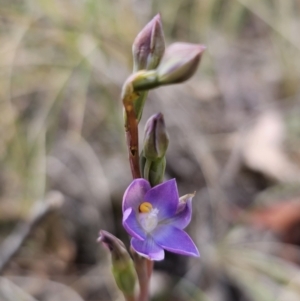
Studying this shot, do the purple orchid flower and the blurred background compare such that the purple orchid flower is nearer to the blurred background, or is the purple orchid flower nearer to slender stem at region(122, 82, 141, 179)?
slender stem at region(122, 82, 141, 179)

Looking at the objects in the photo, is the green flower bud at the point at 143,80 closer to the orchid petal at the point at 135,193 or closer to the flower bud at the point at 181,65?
the flower bud at the point at 181,65

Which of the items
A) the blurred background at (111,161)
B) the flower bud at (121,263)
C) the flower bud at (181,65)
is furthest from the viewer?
the blurred background at (111,161)

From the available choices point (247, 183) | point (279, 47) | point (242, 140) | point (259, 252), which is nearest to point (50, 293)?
point (259, 252)

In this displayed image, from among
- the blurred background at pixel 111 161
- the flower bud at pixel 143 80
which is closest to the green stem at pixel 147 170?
the flower bud at pixel 143 80

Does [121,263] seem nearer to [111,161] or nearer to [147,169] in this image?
[147,169]

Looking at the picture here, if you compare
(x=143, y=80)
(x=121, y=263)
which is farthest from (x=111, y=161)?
(x=143, y=80)
